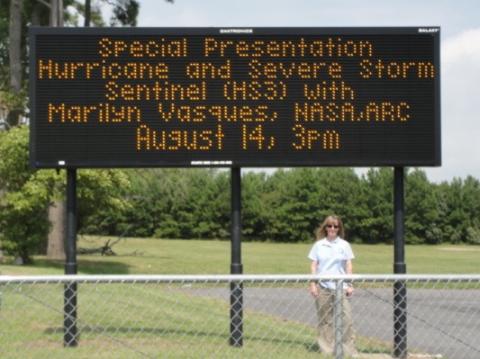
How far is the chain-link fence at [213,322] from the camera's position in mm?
8094

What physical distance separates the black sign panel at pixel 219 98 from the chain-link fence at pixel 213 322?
1552 mm

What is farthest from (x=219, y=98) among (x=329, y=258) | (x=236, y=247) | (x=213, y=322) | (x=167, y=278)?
(x=213, y=322)

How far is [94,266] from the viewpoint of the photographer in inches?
1326

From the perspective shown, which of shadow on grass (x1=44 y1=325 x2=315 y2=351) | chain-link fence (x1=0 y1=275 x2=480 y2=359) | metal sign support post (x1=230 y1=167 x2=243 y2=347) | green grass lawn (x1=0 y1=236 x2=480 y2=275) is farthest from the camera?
green grass lawn (x1=0 y1=236 x2=480 y2=275)

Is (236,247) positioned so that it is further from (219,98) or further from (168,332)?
(219,98)

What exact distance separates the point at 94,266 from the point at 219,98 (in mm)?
23545

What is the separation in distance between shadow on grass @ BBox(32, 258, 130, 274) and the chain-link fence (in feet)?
34.1

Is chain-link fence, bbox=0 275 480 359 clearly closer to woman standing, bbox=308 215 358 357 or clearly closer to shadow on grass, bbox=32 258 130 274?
woman standing, bbox=308 215 358 357

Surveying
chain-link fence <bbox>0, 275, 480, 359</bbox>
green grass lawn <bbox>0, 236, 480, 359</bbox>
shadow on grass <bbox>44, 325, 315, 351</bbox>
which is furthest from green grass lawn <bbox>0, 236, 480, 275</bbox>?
shadow on grass <bbox>44, 325, 315, 351</bbox>

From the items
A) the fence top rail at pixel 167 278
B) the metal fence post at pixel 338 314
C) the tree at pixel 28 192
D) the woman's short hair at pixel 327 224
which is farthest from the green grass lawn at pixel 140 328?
the tree at pixel 28 192

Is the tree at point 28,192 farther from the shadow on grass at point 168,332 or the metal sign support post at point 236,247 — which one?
the metal sign support post at point 236,247

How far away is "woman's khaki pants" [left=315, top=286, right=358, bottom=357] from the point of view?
33.0ft

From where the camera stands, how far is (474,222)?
70.9 m

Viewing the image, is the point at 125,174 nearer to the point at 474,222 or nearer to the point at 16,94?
the point at 16,94
